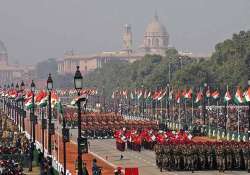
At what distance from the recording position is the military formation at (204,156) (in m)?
50.6

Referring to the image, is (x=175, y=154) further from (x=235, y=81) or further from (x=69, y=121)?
(x=235, y=81)

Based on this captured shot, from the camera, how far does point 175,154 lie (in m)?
51.6

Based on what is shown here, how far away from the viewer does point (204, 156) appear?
51625 millimetres

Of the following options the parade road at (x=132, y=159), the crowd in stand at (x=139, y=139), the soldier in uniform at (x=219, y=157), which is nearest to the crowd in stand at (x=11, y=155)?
the parade road at (x=132, y=159)

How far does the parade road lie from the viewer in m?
51.5

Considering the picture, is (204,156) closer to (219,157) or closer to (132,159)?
(219,157)

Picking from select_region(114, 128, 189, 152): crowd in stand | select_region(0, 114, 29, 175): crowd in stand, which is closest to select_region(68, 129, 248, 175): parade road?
select_region(114, 128, 189, 152): crowd in stand

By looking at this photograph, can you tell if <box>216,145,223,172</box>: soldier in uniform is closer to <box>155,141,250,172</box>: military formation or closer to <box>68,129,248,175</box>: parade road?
<box>155,141,250,172</box>: military formation

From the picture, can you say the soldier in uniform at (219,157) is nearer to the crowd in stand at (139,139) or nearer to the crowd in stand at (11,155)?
the crowd in stand at (11,155)

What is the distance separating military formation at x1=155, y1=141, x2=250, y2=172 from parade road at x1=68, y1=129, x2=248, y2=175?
577mm

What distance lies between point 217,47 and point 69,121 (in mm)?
70655

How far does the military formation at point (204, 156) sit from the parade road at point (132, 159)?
22.7 inches

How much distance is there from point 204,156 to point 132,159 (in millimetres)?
10515

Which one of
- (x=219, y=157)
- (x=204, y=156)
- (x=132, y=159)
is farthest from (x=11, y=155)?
(x=132, y=159)
